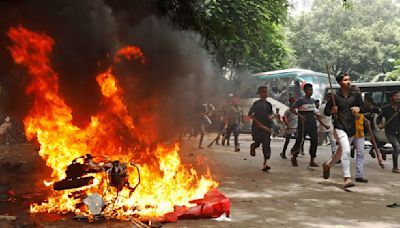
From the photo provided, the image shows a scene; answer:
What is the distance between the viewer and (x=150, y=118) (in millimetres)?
6785

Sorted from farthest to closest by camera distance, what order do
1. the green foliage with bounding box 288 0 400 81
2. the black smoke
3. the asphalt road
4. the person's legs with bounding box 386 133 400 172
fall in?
1. the green foliage with bounding box 288 0 400 81
2. the person's legs with bounding box 386 133 400 172
3. the black smoke
4. the asphalt road

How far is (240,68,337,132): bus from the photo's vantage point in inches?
787

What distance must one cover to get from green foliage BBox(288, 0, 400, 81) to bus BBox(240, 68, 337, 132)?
13.4 meters

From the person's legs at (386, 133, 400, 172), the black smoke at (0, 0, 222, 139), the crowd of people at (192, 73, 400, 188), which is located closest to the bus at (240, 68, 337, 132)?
the crowd of people at (192, 73, 400, 188)

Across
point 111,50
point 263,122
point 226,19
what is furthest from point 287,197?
point 226,19

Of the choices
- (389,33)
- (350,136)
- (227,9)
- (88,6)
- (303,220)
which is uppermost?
(389,33)

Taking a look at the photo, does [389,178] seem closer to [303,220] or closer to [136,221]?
[303,220]

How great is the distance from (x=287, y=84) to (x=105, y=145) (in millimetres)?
15833

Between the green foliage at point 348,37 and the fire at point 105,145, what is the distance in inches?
1161

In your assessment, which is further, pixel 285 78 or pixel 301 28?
pixel 301 28

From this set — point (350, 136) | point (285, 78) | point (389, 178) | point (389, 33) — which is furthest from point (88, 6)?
point (389, 33)

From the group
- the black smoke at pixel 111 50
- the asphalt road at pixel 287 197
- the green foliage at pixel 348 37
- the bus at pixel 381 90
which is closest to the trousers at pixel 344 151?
the asphalt road at pixel 287 197

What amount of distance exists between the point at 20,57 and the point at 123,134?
8.15 ft

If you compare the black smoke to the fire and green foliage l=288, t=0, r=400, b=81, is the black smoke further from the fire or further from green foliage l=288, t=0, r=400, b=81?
green foliage l=288, t=0, r=400, b=81
